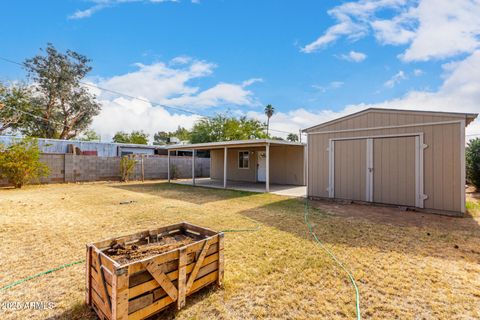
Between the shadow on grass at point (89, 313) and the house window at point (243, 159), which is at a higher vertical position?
the house window at point (243, 159)

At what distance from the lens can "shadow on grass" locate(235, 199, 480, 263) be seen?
344 centimetres

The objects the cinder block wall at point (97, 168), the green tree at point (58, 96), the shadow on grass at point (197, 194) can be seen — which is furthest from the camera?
the green tree at point (58, 96)

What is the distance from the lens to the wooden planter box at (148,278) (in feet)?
5.34

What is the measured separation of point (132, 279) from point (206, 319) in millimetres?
682

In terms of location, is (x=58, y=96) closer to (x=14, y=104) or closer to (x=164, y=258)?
(x=14, y=104)

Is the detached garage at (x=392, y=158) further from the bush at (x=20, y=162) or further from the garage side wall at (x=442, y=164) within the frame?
the bush at (x=20, y=162)

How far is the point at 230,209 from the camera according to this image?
19.9 ft

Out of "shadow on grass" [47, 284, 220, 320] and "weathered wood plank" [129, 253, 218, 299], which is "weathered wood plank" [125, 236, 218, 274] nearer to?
"weathered wood plank" [129, 253, 218, 299]

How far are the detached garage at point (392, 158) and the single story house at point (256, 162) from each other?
113 inches

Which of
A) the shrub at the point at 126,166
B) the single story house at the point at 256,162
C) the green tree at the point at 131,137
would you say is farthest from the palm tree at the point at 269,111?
the shrub at the point at 126,166

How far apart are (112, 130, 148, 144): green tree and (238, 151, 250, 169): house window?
2270cm

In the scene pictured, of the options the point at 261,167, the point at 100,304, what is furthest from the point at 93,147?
the point at 100,304

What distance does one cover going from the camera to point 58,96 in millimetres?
18172

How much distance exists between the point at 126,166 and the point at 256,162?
709cm
